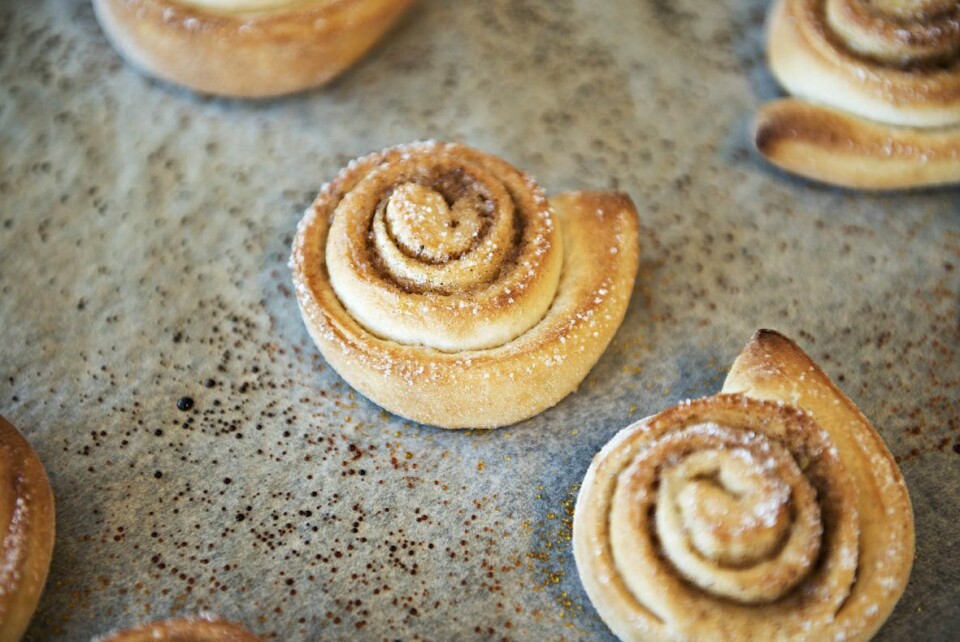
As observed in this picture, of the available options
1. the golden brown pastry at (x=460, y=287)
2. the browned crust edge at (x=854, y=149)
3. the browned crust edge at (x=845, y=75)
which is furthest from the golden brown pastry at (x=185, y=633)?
the browned crust edge at (x=845, y=75)

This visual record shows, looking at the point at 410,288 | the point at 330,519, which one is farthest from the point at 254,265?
the point at 330,519

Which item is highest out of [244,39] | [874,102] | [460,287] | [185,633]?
[244,39]

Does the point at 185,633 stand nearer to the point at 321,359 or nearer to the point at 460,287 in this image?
the point at 321,359

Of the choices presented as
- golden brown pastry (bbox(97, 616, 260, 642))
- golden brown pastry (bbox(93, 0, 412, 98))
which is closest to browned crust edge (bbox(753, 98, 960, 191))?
golden brown pastry (bbox(93, 0, 412, 98))

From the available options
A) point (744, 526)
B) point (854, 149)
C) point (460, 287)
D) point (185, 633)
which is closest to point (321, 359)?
point (460, 287)

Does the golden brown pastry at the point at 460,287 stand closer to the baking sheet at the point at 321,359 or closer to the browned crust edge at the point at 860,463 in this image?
the baking sheet at the point at 321,359
